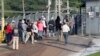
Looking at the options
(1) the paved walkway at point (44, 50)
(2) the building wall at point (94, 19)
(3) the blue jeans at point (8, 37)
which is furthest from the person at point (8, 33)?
(2) the building wall at point (94, 19)

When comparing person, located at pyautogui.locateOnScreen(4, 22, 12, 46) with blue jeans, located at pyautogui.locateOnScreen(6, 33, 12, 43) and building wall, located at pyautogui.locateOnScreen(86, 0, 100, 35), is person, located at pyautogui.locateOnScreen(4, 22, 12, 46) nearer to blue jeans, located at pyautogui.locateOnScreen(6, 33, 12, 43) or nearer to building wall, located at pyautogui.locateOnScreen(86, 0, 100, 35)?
blue jeans, located at pyautogui.locateOnScreen(6, 33, 12, 43)

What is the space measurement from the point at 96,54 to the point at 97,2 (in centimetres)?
1536

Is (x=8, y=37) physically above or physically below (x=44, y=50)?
above

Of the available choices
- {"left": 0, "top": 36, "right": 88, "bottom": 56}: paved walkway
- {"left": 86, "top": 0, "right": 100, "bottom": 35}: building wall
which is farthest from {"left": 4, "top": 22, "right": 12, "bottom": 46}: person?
{"left": 86, "top": 0, "right": 100, "bottom": 35}: building wall

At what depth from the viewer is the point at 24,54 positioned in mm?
21875

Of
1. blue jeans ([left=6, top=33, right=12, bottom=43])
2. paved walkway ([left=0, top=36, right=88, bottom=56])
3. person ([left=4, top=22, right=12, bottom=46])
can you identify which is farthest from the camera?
blue jeans ([left=6, top=33, right=12, bottom=43])

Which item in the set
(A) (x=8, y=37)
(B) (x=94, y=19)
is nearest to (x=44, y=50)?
(A) (x=8, y=37)

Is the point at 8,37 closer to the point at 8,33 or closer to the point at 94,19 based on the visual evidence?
the point at 8,33

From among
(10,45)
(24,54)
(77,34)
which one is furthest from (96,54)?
(77,34)

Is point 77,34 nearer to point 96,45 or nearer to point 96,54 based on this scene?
point 96,45

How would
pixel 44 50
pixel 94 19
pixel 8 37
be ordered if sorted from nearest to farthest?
pixel 44 50 → pixel 8 37 → pixel 94 19

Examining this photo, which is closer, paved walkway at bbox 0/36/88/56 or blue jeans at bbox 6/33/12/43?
paved walkway at bbox 0/36/88/56

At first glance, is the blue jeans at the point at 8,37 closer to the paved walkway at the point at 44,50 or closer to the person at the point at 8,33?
the person at the point at 8,33

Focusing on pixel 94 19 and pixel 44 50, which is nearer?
pixel 44 50
